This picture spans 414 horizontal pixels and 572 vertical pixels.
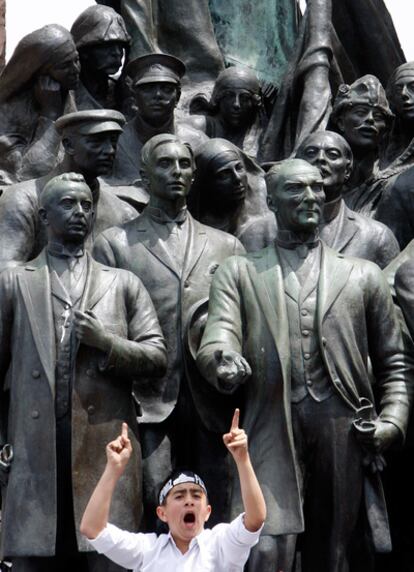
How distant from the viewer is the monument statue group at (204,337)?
13.4 metres

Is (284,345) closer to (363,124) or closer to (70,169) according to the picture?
(70,169)

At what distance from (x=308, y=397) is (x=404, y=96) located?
10.9 ft

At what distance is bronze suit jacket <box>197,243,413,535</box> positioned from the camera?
1334cm

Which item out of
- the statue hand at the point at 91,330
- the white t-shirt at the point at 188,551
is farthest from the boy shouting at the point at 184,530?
the statue hand at the point at 91,330

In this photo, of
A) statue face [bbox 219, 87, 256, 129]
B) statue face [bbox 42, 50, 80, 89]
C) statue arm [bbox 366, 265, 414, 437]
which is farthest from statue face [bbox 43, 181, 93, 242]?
statue face [bbox 219, 87, 256, 129]

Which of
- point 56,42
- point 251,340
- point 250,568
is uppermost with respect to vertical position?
point 56,42

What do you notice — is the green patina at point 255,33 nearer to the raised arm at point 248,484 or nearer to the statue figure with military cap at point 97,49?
the statue figure with military cap at point 97,49

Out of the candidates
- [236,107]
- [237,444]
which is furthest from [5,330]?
[236,107]

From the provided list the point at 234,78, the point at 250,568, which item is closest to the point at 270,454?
the point at 250,568

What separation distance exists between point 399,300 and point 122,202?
1946 millimetres

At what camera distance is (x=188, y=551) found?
11117 mm

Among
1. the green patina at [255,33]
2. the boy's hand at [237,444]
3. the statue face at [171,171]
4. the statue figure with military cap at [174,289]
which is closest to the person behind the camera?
the boy's hand at [237,444]

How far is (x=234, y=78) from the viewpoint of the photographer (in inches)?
632

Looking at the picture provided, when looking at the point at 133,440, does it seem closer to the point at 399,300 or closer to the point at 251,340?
the point at 251,340
